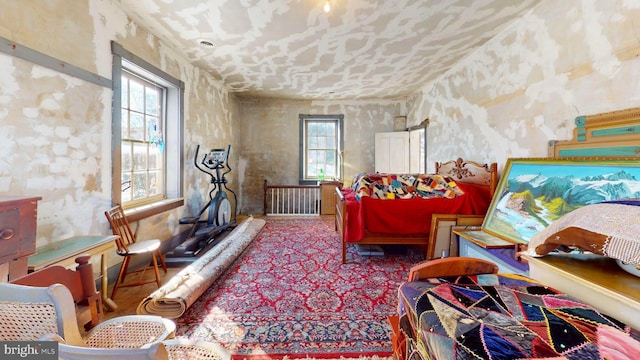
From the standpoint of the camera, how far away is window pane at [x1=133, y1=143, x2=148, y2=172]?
301cm

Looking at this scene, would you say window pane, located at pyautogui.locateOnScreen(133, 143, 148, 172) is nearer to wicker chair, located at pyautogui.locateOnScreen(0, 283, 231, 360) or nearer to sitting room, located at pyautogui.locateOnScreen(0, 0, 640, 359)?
sitting room, located at pyautogui.locateOnScreen(0, 0, 640, 359)

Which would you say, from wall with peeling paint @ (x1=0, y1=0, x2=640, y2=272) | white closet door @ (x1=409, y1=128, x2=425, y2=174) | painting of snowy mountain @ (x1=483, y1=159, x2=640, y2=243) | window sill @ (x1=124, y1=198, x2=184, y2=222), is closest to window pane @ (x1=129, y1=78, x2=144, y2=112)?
wall with peeling paint @ (x1=0, y1=0, x2=640, y2=272)

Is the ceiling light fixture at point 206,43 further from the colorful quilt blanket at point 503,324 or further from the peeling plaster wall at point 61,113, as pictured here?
the colorful quilt blanket at point 503,324

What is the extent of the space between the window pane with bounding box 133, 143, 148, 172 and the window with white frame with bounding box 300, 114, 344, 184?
355 cm

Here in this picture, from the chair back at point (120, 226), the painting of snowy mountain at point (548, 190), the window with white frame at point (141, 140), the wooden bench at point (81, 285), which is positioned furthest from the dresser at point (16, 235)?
the painting of snowy mountain at point (548, 190)

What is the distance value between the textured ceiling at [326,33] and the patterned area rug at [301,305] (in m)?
2.78

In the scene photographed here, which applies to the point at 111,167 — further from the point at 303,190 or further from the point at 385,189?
the point at 303,190

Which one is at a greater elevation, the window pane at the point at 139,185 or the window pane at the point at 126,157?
the window pane at the point at 126,157

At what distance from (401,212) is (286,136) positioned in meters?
3.98

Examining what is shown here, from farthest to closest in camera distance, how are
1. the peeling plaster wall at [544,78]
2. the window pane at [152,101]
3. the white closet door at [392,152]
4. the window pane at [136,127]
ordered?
the white closet door at [392,152] < the window pane at [152,101] < the window pane at [136,127] < the peeling plaster wall at [544,78]

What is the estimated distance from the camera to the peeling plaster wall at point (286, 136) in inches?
242

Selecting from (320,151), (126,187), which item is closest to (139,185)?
(126,187)

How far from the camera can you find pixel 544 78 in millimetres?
2369

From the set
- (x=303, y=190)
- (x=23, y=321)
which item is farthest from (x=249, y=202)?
(x=23, y=321)
